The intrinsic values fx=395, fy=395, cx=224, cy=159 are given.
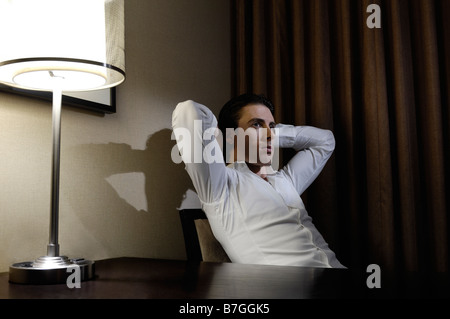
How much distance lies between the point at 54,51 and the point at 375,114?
1.24 m

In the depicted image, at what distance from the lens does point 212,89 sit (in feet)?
6.15

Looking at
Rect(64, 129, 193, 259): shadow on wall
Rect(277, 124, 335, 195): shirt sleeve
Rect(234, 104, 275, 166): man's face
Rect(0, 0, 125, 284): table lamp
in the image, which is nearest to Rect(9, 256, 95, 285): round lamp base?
Rect(0, 0, 125, 284): table lamp

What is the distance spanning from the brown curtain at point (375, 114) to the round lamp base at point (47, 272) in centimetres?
111

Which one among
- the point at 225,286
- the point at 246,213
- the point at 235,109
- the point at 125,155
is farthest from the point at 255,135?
the point at 225,286

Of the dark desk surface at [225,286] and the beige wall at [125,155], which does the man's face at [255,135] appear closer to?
the beige wall at [125,155]

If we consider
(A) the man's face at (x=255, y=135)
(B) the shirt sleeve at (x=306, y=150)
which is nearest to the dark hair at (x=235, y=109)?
(A) the man's face at (x=255, y=135)

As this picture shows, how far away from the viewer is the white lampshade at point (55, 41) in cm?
79

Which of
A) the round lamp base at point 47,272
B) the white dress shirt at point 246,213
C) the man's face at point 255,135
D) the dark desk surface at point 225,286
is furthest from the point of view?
the man's face at point 255,135

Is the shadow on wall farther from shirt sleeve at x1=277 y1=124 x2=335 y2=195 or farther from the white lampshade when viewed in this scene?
shirt sleeve at x1=277 y1=124 x2=335 y2=195

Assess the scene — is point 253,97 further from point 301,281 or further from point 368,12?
point 301,281

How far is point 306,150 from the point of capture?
5.37 feet

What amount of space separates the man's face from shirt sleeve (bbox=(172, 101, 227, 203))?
28 cm

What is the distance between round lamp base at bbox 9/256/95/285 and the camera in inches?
29.8

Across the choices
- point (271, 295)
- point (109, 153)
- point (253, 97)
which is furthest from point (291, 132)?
point (271, 295)
